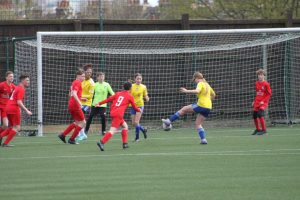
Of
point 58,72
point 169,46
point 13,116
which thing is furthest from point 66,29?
point 13,116

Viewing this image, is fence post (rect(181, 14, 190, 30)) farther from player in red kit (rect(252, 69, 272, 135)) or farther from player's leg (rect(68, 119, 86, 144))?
player's leg (rect(68, 119, 86, 144))

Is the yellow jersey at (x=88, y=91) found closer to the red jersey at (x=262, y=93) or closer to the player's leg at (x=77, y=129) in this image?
the player's leg at (x=77, y=129)

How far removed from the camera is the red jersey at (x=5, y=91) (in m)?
19.1

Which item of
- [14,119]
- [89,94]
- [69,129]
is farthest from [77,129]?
[89,94]

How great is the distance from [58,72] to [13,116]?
591cm

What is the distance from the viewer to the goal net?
2297cm

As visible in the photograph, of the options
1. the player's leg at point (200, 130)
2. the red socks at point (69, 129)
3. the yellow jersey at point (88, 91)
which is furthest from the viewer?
the yellow jersey at point (88, 91)

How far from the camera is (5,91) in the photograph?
62.9 feet

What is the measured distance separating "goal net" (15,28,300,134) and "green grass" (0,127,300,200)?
17.1 ft

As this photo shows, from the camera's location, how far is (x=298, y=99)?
23.6 meters

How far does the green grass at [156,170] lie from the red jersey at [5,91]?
1548mm

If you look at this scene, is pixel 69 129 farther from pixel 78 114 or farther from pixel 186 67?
pixel 186 67

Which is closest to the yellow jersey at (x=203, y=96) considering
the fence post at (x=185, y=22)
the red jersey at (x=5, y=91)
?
the red jersey at (x=5, y=91)

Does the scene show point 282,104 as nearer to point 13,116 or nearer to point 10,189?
point 13,116
